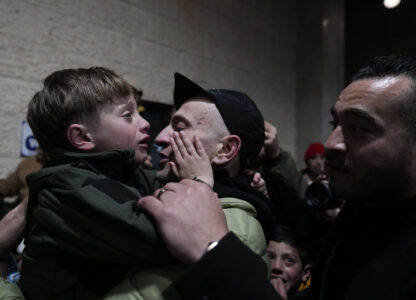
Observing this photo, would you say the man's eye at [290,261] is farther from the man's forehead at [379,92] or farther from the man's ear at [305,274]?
the man's forehead at [379,92]

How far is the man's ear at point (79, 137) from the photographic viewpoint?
1062mm

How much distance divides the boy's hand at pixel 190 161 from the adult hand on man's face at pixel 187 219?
12 centimetres

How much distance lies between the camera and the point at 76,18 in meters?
2.50

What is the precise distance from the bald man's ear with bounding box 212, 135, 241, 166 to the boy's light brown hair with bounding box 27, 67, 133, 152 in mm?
370

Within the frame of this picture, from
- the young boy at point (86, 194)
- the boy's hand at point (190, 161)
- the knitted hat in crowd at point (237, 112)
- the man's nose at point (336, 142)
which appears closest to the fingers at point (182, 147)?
the boy's hand at point (190, 161)

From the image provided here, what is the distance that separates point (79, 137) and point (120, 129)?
0.12 m

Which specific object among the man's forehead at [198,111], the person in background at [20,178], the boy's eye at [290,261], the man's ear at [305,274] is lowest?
the man's ear at [305,274]

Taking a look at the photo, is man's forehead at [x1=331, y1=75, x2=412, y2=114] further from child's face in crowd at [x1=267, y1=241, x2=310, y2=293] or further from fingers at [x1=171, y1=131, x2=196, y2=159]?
child's face in crowd at [x1=267, y1=241, x2=310, y2=293]

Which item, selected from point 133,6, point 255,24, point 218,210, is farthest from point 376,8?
point 218,210

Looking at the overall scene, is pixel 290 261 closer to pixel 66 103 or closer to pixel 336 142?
pixel 336 142

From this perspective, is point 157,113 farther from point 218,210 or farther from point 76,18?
point 218,210

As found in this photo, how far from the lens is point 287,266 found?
2004 millimetres

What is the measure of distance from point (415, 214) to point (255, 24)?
3800mm

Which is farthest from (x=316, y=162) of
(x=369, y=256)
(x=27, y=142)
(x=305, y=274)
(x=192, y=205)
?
(x=192, y=205)
